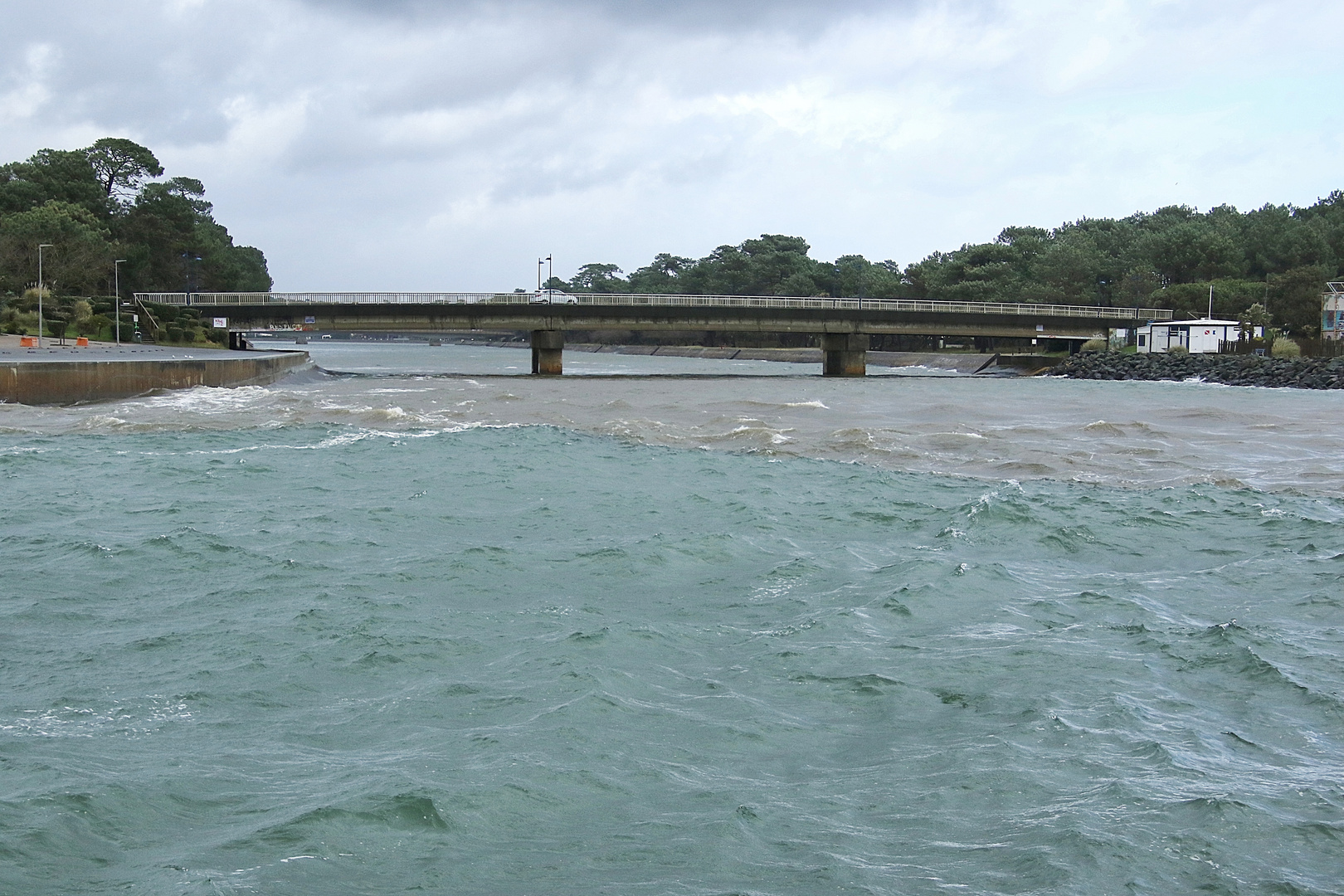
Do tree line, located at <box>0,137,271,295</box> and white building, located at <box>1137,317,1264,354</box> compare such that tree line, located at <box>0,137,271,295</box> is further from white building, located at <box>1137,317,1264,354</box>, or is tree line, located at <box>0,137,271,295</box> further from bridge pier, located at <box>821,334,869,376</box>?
white building, located at <box>1137,317,1264,354</box>

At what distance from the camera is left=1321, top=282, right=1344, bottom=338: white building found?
94.1 meters

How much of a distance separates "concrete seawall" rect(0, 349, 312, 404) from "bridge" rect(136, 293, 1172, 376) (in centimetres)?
2698

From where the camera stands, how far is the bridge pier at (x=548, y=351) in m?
87.4

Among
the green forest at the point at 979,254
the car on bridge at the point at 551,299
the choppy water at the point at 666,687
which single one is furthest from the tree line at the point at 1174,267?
the choppy water at the point at 666,687

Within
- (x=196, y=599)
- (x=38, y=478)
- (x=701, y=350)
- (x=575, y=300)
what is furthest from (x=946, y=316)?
(x=196, y=599)

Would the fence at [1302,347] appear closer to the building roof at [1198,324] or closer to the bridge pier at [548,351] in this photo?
the building roof at [1198,324]

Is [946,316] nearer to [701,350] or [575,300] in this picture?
[575,300]

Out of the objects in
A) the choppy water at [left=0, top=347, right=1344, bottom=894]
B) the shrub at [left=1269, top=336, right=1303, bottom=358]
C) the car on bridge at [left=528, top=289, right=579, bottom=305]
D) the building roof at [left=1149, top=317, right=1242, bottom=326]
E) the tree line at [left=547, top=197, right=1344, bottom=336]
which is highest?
the tree line at [left=547, top=197, right=1344, bottom=336]

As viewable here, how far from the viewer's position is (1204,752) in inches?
379

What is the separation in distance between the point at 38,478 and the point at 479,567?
46.9 feet

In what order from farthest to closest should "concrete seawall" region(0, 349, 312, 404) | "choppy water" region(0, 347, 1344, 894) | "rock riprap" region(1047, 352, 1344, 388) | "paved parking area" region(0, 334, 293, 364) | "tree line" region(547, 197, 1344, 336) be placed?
"tree line" region(547, 197, 1344, 336) < "rock riprap" region(1047, 352, 1344, 388) < "paved parking area" region(0, 334, 293, 364) < "concrete seawall" region(0, 349, 312, 404) < "choppy water" region(0, 347, 1344, 894)

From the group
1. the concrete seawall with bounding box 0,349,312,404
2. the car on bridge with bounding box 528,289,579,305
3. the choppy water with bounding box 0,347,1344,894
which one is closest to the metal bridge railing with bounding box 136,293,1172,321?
the car on bridge with bounding box 528,289,579,305

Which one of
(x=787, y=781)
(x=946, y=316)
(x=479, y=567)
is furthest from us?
(x=946, y=316)

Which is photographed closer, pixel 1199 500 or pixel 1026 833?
pixel 1026 833
